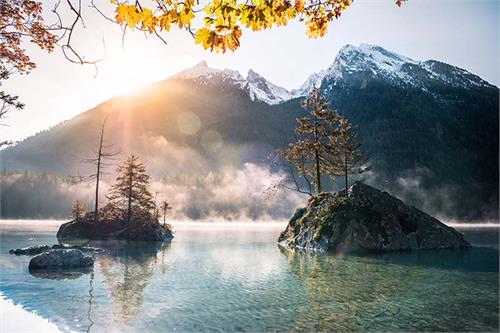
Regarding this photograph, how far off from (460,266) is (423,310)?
43.2 feet

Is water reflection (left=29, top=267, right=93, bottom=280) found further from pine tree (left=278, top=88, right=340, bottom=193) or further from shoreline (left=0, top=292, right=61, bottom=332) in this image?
pine tree (left=278, top=88, right=340, bottom=193)

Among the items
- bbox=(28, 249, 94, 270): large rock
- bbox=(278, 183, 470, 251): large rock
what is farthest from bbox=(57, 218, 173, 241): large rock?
bbox=(28, 249, 94, 270): large rock

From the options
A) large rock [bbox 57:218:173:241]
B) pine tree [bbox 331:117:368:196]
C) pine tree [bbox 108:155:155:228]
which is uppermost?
pine tree [bbox 331:117:368:196]

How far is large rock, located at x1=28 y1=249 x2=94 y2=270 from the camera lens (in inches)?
838

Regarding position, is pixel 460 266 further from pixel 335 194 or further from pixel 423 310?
pixel 335 194

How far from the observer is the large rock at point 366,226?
1352 inches

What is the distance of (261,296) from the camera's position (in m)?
14.8

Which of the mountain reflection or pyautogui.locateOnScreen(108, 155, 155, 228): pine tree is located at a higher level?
pyautogui.locateOnScreen(108, 155, 155, 228): pine tree

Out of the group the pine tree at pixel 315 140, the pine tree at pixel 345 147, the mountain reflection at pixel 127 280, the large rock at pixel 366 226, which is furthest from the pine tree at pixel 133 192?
the pine tree at pixel 345 147

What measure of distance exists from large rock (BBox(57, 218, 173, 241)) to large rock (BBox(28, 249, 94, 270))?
26.6 meters

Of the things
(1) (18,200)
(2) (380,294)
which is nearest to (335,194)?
(2) (380,294)

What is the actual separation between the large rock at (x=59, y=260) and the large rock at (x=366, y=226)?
2044 cm

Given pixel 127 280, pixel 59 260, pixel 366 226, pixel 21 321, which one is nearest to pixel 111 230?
pixel 59 260

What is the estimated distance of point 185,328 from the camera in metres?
10.6
